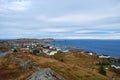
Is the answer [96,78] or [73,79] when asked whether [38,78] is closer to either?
[73,79]

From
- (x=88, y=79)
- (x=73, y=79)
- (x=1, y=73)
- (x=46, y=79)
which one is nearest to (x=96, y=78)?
(x=88, y=79)

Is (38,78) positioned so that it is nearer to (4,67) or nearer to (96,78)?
(96,78)

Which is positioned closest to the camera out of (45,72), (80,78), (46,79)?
(46,79)

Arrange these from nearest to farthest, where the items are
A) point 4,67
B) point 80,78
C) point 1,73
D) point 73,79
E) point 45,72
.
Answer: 1. point 45,72
2. point 73,79
3. point 80,78
4. point 1,73
5. point 4,67

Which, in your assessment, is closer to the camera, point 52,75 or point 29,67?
point 52,75

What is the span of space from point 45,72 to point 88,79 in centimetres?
1317

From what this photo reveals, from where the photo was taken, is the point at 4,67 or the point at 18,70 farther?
the point at 4,67

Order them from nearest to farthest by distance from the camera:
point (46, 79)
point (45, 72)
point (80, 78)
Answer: point (46, 79) → point (45, 72) → point (80, 78)

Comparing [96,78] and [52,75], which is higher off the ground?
[52,75]

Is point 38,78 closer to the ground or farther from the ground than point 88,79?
farther from the ground

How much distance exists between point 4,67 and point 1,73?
24.9 ft

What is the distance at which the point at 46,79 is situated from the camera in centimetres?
2931

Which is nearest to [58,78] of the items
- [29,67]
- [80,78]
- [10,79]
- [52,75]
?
[52,75]

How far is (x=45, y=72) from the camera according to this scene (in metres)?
31.4
